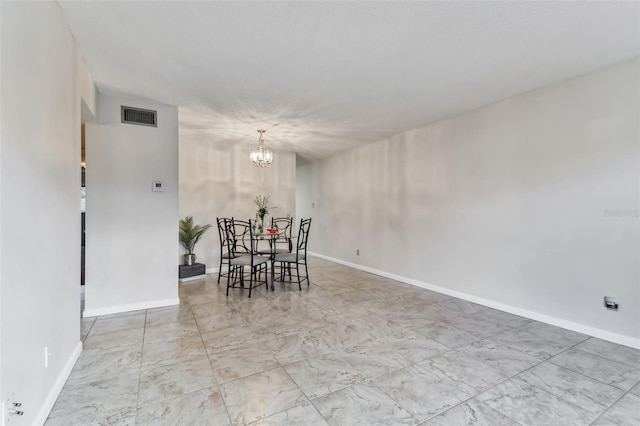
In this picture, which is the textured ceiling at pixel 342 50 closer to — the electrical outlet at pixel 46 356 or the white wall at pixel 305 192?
the electrical outlet at pixel 46 356

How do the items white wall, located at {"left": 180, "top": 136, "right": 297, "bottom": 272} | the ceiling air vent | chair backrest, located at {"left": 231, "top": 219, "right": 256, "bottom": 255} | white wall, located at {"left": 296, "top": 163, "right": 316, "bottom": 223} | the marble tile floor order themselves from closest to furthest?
the marble tile floor
the ceiling air vent
chair backrest, located at {"left": 231, "top": 219, "right": 256, "bottom": 255}
white wall, located at {"left": 180, "top": 136, "right": 297, "bottom": 272}
white wall, located at {"left": 296, "top": 163, "right": 316, "bottom": 223}

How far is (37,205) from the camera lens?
157cm

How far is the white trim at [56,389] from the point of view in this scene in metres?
1.59

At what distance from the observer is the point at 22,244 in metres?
1.40

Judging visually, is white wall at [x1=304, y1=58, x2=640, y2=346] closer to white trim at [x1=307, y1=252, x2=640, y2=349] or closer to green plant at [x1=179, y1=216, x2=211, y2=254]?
white trim at [x1=307, y1=252, x2=640, y2=349]

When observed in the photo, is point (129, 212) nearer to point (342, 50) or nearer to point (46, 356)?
point (46, 356)

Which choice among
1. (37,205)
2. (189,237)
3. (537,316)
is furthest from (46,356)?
(537,316)

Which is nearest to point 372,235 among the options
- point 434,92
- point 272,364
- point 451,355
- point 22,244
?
point 434,92

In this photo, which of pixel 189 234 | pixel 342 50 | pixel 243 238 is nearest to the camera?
pixel 342 50

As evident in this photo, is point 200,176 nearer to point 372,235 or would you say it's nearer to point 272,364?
point 372,235

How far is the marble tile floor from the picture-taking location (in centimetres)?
171

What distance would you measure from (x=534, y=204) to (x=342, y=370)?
2717mm

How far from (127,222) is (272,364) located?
241cm

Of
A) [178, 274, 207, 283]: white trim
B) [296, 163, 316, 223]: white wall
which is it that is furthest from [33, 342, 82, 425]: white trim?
[296, 163, 316, 223]: white wall
